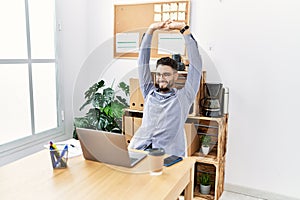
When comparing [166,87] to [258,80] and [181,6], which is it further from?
[181,6]

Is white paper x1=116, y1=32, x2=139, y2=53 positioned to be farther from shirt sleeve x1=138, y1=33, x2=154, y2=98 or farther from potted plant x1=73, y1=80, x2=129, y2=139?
shirt sleeve x1=138, y1=33, x2=154, y2=98

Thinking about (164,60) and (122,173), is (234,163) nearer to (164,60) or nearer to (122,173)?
(164,60)

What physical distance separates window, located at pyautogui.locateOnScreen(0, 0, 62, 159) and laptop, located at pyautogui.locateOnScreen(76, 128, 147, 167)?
1.41 meters

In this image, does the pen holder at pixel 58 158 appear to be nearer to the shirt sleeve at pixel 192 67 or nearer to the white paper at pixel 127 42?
the shirt sleeve at pixel 192 67

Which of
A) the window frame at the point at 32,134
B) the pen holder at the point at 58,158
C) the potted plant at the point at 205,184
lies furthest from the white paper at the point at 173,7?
the pen holder at the point at 58,158

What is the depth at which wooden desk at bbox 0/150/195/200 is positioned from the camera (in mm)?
1093

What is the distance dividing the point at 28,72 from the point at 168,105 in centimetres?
148

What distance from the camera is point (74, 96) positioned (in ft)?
10.5

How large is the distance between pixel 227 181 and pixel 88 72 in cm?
193

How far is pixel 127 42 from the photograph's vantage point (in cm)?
307

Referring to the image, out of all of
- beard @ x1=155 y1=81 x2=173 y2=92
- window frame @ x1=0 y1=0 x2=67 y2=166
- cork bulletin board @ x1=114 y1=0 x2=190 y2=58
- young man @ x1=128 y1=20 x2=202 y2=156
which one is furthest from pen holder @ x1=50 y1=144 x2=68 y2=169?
cork bulletin board @ x1=114 y1=0 x2=190 y2=58

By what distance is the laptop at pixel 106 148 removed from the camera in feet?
4.17

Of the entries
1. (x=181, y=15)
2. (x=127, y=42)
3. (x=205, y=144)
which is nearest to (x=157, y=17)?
(x=181, y=15)

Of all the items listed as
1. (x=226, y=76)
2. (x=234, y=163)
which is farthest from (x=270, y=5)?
(x=234, y=163)
